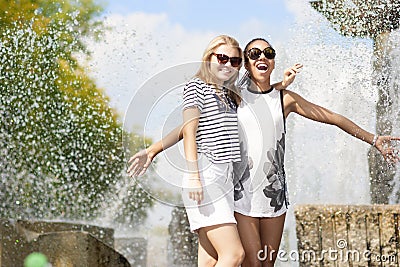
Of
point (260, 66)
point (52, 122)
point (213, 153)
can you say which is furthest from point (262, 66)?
point (52, 122)

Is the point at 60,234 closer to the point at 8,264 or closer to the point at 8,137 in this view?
the point at 8,264

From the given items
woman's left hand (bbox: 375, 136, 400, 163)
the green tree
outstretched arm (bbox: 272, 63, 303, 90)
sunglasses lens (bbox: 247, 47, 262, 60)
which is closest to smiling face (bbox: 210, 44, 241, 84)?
sunglasses lens (bbox: 247, 47, 262, 60)

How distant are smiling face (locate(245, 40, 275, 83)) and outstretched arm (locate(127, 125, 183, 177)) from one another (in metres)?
0.46

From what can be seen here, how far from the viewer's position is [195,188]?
307 centimetres

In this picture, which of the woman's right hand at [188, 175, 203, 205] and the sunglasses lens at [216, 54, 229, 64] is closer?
the woman's right hand at [188, 175, 203, 205]

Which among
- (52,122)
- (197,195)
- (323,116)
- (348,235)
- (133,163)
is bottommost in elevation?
(348,235)

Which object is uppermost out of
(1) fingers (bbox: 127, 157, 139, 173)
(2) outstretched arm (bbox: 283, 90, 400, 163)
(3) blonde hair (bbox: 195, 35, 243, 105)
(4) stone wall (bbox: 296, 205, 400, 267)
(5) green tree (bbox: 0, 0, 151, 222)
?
(5) green tree (bbox: 0, 0, 151, 222)

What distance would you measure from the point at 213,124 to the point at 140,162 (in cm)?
41

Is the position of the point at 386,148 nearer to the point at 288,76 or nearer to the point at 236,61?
the point at 288,76

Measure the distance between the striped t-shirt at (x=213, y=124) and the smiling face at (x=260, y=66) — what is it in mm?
298

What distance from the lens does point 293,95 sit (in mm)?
3508

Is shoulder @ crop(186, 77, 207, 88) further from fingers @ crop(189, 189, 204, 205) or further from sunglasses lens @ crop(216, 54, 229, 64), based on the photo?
fingers @ crop(189, 189, 204, 205)

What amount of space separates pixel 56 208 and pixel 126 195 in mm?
2280

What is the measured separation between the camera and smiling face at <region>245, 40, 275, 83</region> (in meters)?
3.45
